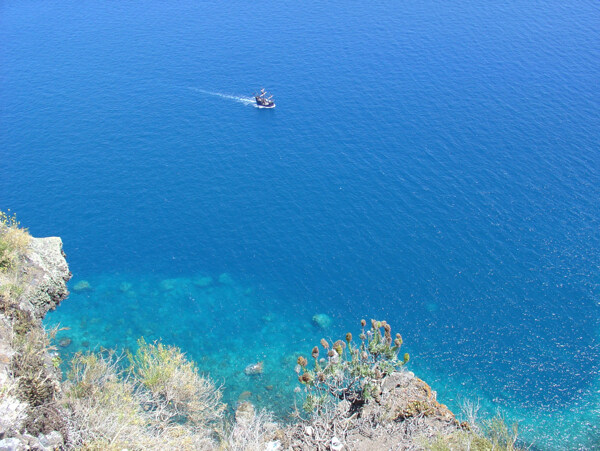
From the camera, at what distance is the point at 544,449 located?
58.6 meters

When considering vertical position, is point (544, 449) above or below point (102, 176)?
below

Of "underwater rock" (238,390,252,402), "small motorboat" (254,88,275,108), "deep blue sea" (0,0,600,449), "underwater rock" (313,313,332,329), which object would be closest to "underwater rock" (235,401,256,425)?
"underwater rock" (238,390,252,402)

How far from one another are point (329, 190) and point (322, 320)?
101 feet

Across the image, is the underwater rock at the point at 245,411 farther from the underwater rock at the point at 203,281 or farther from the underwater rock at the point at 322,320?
the underwater rock at the point at 203,281

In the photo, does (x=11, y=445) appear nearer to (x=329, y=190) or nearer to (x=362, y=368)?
(x=362, y=368)

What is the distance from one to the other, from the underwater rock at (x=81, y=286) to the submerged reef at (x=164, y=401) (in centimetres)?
2314

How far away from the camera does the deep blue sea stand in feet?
236

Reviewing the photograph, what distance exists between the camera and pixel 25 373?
3647cm

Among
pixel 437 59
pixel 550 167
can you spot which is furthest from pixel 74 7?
pixel 550 167

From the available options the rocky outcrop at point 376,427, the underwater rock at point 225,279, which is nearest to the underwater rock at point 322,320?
the underwater rock at point 225,279

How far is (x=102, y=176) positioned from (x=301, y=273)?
4505cm

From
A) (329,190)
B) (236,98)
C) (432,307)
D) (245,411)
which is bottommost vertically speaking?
(245,411)

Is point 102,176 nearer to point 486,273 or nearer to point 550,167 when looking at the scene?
point 486,273

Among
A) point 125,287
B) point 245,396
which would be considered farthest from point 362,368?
point 125,287
